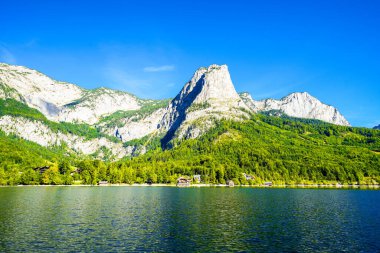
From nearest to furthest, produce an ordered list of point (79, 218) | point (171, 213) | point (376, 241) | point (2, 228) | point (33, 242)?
point (33, 242), point (376, 241), point (2, 228), point (79, 218), point (171, 213)

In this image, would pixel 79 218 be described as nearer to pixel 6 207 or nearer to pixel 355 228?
pixel 6 207

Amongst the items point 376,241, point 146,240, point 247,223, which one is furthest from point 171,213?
point 376,241

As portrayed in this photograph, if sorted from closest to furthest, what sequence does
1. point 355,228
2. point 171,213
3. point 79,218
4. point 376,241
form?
point 376,241, point 355,228, point 79,218, point 171,213

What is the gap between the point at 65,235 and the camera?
52062 millimetres

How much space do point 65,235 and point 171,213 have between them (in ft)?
106

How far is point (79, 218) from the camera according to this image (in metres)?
69.3

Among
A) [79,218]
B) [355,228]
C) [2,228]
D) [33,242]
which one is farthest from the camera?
[79,218]

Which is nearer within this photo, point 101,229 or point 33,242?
point 33,242

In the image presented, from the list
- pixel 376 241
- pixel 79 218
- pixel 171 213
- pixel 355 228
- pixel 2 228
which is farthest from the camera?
pixel 171 213

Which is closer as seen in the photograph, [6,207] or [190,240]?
→ [190,240]

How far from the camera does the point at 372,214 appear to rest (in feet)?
269

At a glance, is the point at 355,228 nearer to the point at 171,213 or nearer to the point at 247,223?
the point at 247,223

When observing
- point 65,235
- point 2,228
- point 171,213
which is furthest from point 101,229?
point 171,213

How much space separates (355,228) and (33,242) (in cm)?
5991
